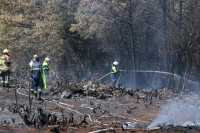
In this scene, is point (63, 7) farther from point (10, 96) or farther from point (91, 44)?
point (10, 96)

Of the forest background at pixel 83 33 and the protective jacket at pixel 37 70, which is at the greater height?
the forest background at pixel 83 33

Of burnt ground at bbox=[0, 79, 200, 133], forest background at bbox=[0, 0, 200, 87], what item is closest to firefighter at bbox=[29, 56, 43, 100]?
burnt ground at bbox=[0, 79, 200, 133]

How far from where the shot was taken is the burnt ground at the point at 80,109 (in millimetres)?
6727

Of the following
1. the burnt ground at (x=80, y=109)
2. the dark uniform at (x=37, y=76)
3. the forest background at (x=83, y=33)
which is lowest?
the burnt ground at (x=80, y=109)

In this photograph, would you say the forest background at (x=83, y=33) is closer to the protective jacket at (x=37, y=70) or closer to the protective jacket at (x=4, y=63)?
the protective jacket at (x=4, y=63)

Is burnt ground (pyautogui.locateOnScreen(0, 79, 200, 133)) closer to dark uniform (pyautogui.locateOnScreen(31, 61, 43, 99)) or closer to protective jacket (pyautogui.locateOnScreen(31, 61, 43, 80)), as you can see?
dark uniform (pyautogui.locateOnScreen(31, 61, 43, 99))

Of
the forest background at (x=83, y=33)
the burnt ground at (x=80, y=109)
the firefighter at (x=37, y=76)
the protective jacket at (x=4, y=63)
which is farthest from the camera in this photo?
the forest background at (x=83, y=33)

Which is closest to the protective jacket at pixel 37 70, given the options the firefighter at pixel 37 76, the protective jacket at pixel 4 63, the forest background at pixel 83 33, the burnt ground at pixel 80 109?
the firefighter at pixel 37 76

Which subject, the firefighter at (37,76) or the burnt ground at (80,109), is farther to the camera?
the firefighter at (37,76)

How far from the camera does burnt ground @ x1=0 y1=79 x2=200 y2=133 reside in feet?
22.1

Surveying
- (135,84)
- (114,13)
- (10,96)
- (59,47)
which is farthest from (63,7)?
(10,96)

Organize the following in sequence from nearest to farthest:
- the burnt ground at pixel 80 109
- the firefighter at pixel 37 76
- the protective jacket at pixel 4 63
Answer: the burnt ground at pixel 80 109, the firefighter at pixel 37 76, the protective jacket at pixel 4 63

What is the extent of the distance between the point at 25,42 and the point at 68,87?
1564 centimetres

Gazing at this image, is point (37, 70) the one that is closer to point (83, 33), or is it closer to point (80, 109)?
point (80, 109)
